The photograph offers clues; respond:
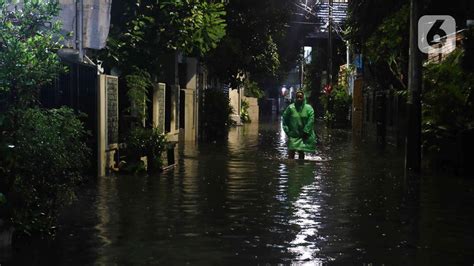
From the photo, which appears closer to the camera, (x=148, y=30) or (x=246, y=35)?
(x=148, y=30)

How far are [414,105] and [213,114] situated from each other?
525 inches

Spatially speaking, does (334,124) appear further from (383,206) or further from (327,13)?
(383,206)

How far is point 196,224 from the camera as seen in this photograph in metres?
8.64

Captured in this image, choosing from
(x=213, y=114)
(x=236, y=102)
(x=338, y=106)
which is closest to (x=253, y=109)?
(x=236, y=102)

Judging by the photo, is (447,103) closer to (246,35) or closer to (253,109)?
(246,35)

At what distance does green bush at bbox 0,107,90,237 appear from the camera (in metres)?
7.09

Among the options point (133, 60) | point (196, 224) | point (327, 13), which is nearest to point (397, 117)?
point (133, 60)

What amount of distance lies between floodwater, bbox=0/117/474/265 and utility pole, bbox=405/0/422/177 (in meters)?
0.60

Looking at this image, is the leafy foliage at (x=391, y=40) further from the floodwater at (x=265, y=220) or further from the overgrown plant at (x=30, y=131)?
the overgrown plant at (x=30, y=131)

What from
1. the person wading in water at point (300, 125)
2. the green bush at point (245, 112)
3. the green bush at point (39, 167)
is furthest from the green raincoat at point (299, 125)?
the green bush at point (245, 112)

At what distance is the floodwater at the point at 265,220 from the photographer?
6961mm

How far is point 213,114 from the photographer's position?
2714 cm

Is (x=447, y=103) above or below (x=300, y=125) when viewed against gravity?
above

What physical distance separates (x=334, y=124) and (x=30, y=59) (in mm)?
34432
